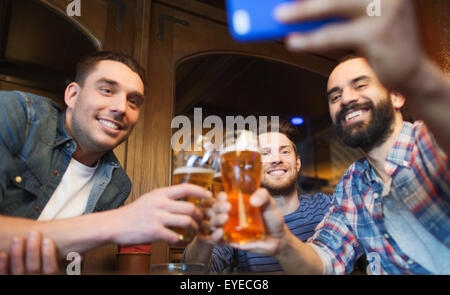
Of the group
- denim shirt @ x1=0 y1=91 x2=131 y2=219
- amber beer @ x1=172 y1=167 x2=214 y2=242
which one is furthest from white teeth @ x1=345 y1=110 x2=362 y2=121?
denim shirt @ x1=0 y1=91 x2=131 y2=219

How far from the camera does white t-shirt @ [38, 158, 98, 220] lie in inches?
55.3

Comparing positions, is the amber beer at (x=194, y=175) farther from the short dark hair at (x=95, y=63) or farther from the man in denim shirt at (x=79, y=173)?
the short dark hair at (x=95, y=63)

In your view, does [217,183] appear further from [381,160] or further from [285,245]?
[381,160]

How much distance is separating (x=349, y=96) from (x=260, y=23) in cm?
77

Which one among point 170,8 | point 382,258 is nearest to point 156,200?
point 382,258

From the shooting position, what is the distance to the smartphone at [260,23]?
19.8 inches

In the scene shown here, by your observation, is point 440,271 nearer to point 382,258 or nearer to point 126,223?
point 382,258

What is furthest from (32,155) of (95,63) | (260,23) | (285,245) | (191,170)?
(260,23)

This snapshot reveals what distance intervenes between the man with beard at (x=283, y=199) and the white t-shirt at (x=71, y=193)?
706 mm

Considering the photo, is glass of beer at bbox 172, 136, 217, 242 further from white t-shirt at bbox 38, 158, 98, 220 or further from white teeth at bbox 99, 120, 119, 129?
white t-shirt at bbox 38, 158, 98, 220

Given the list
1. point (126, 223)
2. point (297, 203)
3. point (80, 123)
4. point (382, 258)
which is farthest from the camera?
point (297, 203)

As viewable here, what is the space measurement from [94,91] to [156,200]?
87 centimetres

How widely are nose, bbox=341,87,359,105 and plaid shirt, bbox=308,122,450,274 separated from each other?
0.60ft
